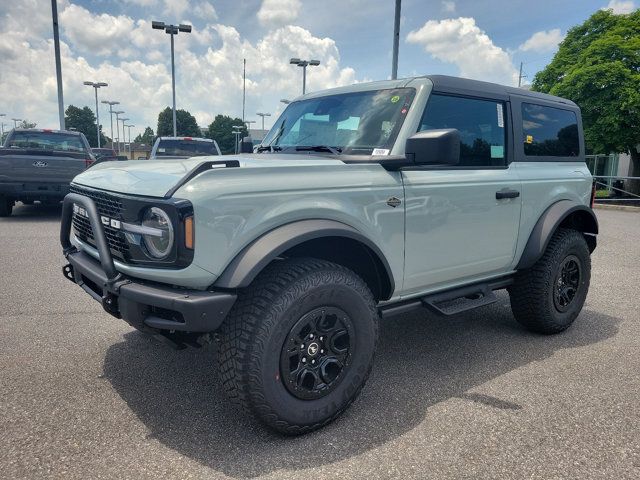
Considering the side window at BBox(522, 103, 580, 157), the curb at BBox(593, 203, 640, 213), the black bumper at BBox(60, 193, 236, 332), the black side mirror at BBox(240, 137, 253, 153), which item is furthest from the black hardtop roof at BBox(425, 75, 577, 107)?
the curb at BBox(593, 203, 640, 213)

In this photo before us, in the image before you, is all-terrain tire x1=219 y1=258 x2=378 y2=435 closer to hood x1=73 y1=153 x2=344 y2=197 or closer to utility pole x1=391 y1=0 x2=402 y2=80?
hood x1=73 y1=153 x2=344 y2=197

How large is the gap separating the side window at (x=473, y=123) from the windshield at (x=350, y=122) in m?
0.21

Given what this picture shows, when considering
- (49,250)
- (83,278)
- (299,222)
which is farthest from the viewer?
(49,250)

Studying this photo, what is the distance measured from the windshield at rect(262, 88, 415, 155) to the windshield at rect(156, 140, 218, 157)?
28.3 feet

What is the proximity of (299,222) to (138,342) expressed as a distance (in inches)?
80.0

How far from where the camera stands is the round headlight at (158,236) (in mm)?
2318

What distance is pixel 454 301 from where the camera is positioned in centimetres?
369

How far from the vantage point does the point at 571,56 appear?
900 inches

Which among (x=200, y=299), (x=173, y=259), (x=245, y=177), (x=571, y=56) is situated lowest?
(x=200, y=299)

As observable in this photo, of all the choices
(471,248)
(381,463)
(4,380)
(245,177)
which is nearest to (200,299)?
(245,177)

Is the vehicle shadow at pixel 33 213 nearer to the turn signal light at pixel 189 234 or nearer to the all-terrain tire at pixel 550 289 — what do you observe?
the turn signal light at pixel 189 234

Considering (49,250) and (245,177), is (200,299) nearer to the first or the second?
(245,177)

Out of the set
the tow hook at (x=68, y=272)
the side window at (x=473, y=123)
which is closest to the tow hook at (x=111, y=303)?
the tow hook at (x=68, y=272)

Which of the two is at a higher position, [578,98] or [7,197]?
[578,98]
